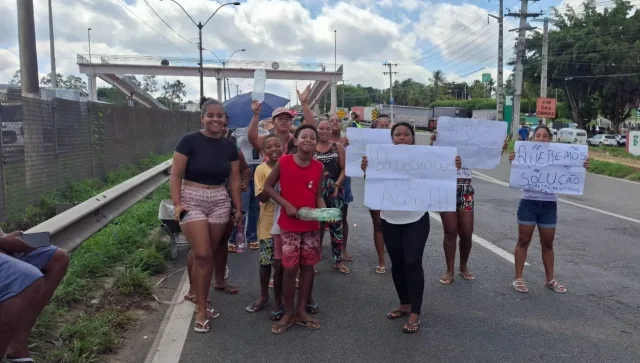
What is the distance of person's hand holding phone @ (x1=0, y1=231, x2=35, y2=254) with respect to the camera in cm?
308

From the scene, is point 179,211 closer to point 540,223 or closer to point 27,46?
point 540,223

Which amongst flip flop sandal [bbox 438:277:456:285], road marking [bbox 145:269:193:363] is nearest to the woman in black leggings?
flip flop sandal [bbox 438:277:456:285]

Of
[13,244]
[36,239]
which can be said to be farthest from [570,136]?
[13,244]

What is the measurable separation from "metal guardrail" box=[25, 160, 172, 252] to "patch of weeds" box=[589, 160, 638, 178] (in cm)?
1558

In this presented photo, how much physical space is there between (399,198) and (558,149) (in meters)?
2.02

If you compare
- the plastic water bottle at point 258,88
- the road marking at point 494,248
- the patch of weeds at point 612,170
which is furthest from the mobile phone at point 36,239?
the patch of weeds at point 612,170

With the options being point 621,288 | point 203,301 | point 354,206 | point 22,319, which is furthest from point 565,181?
point 354,206

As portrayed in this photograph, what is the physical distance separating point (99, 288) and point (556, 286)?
170 inches

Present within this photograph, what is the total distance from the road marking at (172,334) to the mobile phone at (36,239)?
41.7 inches

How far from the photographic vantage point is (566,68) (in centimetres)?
4972

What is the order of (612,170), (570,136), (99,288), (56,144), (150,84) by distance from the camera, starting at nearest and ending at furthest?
(99,288) → (56,144) → (612,170) → (570,136) → (150,84)

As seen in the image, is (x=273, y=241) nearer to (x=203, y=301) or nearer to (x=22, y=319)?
(x=203, y=301)

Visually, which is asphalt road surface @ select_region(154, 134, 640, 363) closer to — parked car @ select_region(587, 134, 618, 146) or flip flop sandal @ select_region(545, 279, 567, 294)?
flip flop sandal @ select_region(545, 279, 567, 294)

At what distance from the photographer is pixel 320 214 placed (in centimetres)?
416
